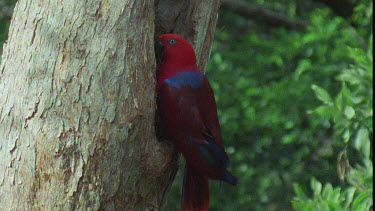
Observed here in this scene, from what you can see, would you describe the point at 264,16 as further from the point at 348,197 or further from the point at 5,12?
the point at 348,197

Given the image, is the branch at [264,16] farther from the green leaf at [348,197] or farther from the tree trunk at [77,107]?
the tree trunk at [77,107]

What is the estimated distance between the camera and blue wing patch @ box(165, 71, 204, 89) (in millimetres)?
2154

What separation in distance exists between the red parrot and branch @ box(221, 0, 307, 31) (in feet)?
9.76

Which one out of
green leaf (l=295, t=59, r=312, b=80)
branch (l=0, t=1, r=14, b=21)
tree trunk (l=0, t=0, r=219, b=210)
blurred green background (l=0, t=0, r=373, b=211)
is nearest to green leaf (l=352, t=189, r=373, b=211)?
blurred green background (l=0, t=0, r=373, b=211)

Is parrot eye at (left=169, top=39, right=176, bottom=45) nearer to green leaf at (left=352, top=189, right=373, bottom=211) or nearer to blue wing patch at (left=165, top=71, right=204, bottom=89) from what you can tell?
blue wing patch at (left=165, top=71, right=204, bottom=89)

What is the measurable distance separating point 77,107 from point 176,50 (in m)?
0.54

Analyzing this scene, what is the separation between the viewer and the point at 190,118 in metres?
2.13

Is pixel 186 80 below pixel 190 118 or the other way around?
the other way around

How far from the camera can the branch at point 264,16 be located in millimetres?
5180

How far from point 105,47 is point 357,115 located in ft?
5.52

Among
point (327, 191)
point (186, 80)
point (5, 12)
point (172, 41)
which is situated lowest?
point (327, 191)

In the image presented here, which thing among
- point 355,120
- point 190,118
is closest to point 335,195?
point 355,120

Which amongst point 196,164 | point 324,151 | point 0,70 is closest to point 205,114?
point 196,164

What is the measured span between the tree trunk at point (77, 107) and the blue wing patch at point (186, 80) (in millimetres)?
116
